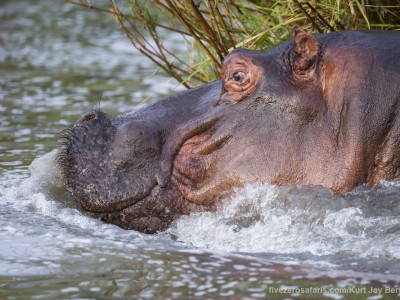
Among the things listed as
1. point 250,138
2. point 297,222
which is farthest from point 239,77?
point 297,222

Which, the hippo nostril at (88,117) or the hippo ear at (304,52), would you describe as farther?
the hippo nostril at (88,117)

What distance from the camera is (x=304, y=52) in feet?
14.2

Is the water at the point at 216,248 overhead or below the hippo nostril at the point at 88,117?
below

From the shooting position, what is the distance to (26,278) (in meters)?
3.68

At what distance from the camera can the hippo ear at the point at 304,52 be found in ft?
14.2

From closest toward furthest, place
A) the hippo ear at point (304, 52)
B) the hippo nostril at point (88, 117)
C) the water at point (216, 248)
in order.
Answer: the water at point (216, 248), the hippo ear at point (304, 52), the hippo nostril at point (88, 117)

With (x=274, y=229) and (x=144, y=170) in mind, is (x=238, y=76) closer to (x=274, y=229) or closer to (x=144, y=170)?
(x=144, y=170)

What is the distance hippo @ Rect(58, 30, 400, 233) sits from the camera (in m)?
4.20

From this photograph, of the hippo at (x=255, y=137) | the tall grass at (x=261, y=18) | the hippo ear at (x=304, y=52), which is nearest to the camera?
the hippo at (x=255, y=137)

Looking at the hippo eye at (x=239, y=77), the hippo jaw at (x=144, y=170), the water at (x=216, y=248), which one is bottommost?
the water at (x=216, y=248)

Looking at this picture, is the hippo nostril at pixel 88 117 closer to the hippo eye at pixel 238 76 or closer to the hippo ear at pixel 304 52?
the hippo eye at pixel 238 76

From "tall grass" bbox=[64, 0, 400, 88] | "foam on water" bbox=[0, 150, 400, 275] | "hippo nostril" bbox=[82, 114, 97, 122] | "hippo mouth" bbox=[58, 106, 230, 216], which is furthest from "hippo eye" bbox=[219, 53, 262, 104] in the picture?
"tall grass" bbox=[64, 0, 400, 88]

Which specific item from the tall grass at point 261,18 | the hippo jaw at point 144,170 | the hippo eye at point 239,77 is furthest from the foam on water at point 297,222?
the tall grass at point 261,18

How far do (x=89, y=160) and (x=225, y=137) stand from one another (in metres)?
0.63
